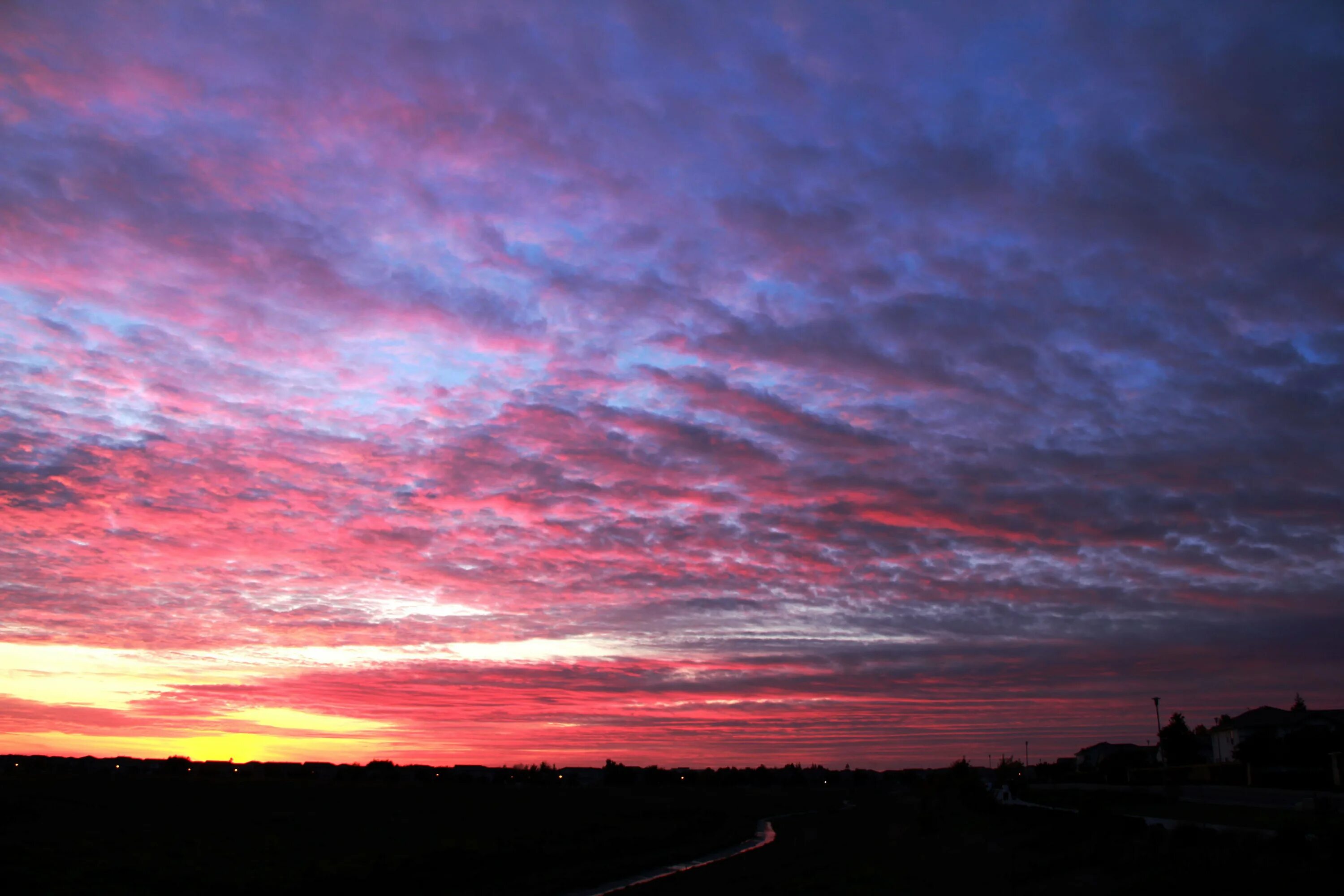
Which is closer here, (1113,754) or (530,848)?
(530,848)

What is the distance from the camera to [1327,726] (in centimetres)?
9150

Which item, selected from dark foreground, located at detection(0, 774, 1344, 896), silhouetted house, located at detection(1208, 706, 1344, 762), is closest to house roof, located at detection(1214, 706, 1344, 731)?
silhouetted house, located at detection(1208, 706, 1344, 762)

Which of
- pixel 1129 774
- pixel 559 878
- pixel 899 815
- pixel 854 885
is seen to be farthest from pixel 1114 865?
pixel 1129 774

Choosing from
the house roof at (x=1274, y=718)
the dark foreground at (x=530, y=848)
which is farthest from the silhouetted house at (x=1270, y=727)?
the dark foreground at (x=530, y=848)

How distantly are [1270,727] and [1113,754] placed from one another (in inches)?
1237

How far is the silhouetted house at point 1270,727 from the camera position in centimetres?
8700

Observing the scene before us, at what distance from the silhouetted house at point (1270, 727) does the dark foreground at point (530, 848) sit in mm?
30400

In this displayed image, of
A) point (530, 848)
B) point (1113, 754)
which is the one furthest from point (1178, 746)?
point (530, 848)

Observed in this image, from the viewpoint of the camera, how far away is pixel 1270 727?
101 metres

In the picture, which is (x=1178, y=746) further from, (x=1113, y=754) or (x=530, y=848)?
(x=530, y=848)

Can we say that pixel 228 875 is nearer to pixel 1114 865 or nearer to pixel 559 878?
pixel 559 878

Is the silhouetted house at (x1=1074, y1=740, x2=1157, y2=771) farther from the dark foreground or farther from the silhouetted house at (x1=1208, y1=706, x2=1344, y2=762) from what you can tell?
the dark foreground

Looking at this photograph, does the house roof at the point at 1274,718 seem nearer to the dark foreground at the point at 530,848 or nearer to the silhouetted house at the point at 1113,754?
the silhouetted house at the point at 1113,754

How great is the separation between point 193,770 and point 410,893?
116854 mm
